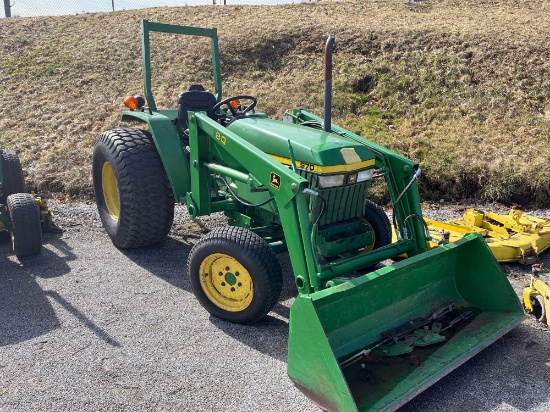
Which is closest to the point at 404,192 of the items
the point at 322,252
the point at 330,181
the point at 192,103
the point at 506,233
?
the point at 330,181

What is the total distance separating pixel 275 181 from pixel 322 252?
747 mm

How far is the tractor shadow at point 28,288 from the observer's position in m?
3.79

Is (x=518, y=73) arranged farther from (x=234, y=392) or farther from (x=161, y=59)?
(x=234, y=392)

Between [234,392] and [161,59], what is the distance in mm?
11482

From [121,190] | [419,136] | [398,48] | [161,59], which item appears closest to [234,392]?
[121,190]

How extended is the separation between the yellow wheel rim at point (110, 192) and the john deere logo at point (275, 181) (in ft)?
8.49

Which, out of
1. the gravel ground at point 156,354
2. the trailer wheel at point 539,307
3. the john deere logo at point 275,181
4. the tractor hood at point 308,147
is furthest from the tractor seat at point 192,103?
the trailer wheel at point 539,307

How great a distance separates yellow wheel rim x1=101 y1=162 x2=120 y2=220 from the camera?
5.52 metres

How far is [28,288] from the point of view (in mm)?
4496

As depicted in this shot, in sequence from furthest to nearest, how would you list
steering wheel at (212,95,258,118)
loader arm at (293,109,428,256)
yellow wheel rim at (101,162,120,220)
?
yellow wheel rim at (101,162,120,220)
steering wheel at (212,95,258,118)
loader arm at (293,109,428,256)

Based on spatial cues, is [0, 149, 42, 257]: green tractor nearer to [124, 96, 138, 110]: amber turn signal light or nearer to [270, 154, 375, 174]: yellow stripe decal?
[124, 96, 138, 110]: amber turn signal light

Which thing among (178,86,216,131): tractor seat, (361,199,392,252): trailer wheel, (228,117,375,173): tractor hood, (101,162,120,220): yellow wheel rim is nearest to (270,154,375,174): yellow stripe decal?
(228,117,375,173): tractor hood

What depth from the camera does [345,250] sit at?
3988 millimetres

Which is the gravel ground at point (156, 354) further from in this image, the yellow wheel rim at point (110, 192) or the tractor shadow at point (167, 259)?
the yellow wheel rim at point (110, 192)
